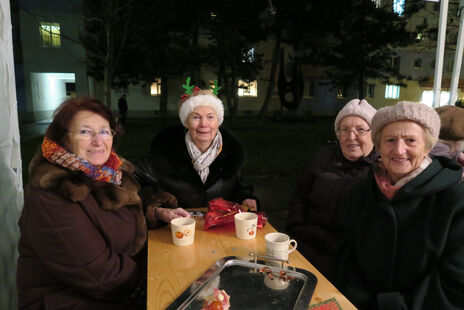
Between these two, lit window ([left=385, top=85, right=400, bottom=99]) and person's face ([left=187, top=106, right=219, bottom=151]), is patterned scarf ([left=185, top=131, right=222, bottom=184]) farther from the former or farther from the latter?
lit window ([left=385, top=85, right=400, bottom=99])

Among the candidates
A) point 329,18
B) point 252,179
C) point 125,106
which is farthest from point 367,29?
point 125,106

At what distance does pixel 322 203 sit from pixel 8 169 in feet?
7.28

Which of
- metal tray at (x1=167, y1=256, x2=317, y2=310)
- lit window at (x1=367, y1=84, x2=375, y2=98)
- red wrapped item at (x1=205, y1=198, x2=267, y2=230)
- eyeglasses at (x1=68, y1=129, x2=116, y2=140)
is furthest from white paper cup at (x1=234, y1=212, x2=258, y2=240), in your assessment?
lit window at (x1=367, y1=84, x2=375, y2=98)

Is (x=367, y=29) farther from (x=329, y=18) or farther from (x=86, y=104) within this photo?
(x=86, y=104)

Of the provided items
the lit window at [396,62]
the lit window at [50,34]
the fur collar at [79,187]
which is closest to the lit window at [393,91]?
the lit window at [396,62]

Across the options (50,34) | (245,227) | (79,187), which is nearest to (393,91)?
(245,227)

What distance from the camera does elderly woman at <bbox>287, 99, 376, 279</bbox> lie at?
2219mm

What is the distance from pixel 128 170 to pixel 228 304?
3.77ft

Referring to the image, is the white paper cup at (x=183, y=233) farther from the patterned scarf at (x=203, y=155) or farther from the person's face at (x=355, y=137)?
the person's face at (x=355, y=137)

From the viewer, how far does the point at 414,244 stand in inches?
56.9

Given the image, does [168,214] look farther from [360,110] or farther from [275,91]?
[275,91]

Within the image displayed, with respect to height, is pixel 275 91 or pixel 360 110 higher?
pixel 275 91

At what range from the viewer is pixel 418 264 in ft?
4.74

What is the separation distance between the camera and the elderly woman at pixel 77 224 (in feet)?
4.61
